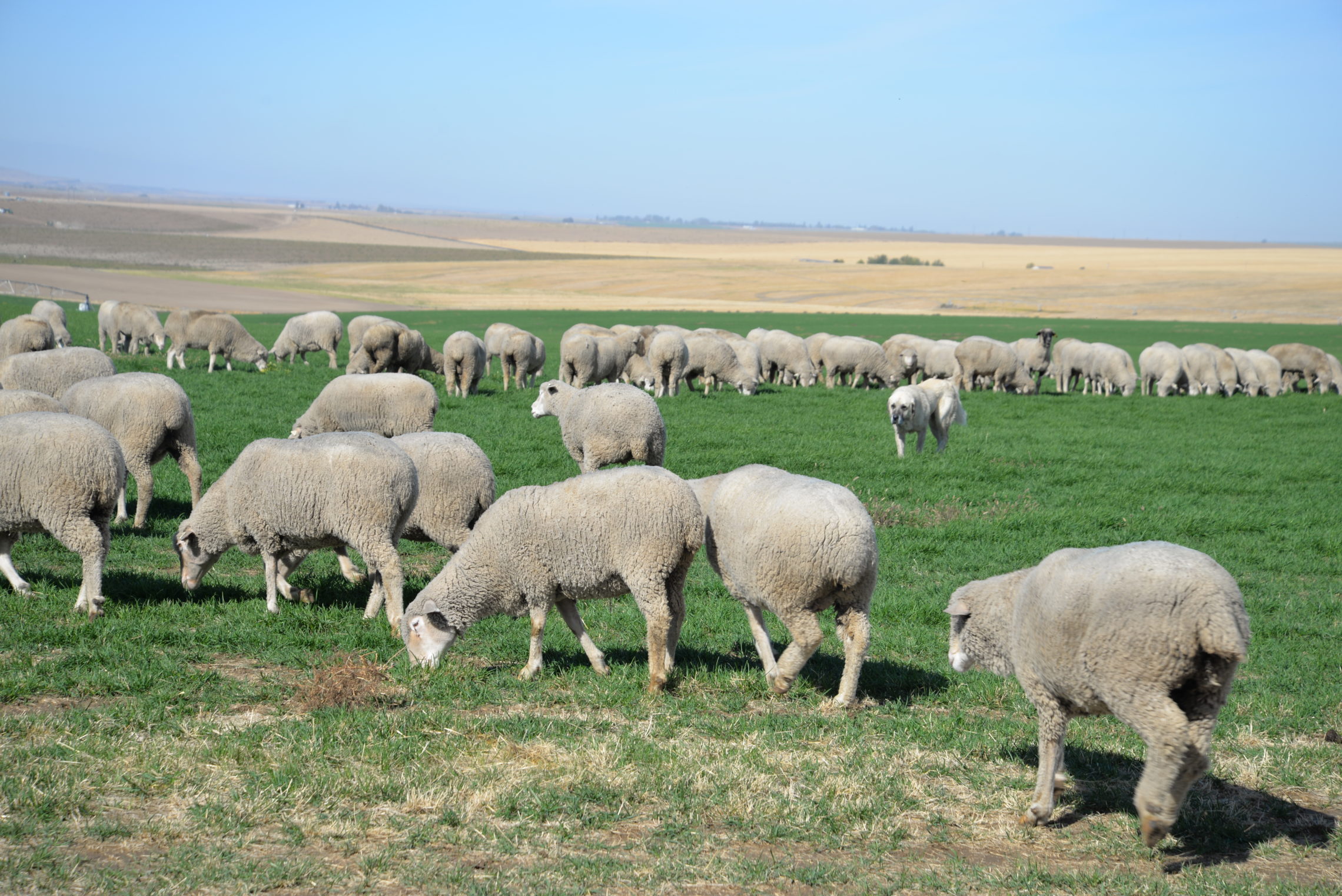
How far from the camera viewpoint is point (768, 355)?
31234 millimetres

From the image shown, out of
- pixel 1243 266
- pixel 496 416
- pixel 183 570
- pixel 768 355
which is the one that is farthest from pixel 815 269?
pixel 183 570

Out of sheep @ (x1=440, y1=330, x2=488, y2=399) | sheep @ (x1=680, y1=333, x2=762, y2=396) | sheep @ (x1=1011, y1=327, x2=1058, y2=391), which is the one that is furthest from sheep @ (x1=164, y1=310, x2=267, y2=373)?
sheep @ (x1=1011, y1=327, x2=1058, y2=391)

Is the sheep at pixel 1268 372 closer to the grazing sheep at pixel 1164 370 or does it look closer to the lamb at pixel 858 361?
the grazing sheep at pixel 1164 370

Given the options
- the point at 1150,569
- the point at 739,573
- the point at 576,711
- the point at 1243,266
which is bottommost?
the point at 576,711

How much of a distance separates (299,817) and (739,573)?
3.41 m

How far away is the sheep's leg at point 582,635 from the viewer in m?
7.73

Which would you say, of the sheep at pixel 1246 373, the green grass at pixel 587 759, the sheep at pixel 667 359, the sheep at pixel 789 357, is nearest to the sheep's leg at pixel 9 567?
the green grass at pixel 587 759

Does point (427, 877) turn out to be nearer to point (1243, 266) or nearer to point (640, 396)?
point (640, 396)

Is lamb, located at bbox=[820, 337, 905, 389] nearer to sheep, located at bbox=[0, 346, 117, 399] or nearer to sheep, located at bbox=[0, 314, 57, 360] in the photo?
sheep, located at bbox=[0, 314, 57, 360]

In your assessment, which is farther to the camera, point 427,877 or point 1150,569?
point 1150,569

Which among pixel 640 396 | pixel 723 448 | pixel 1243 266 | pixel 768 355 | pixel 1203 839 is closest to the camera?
pixel 1203 839

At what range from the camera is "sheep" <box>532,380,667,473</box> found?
1380cm

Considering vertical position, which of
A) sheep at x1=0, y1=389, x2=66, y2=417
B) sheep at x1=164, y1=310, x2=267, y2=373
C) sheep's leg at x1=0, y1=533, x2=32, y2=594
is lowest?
sheep's leg at x1=0, y1=533, x2=32, y2=594

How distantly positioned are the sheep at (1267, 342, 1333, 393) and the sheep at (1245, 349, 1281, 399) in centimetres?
119
